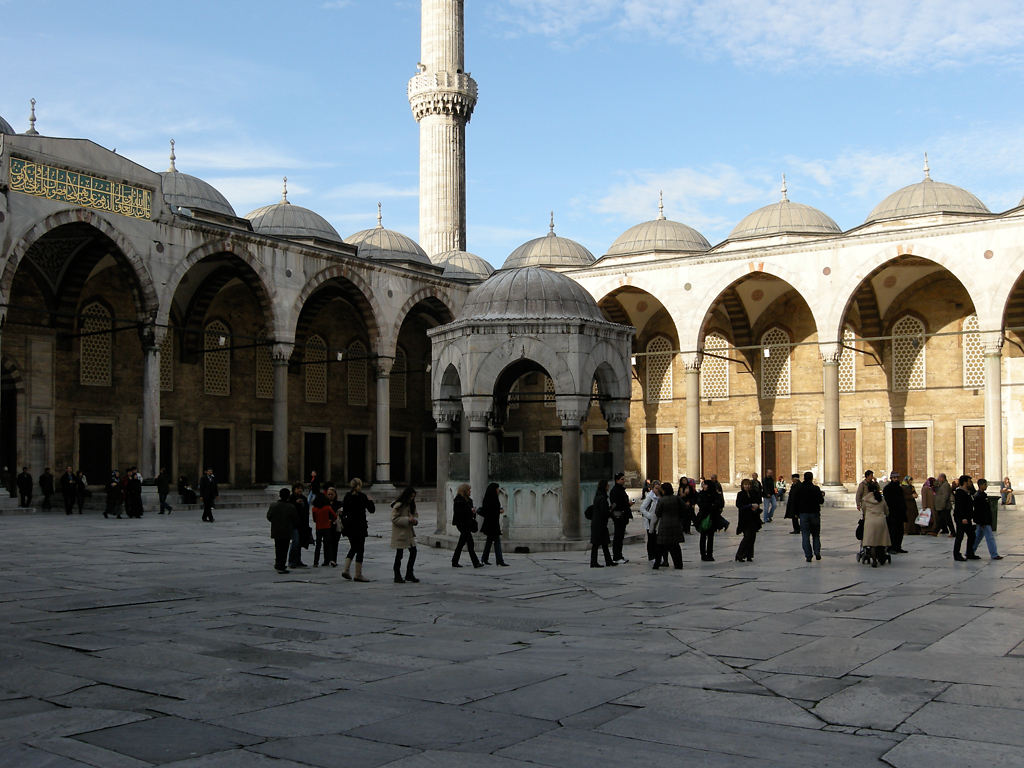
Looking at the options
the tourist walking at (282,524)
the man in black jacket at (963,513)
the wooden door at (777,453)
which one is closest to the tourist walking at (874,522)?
the man in black jacket at (963,513)

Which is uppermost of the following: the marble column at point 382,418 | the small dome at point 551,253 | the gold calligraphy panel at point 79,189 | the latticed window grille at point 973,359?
the small dome at point 551,253

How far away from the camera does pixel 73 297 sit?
922 inches

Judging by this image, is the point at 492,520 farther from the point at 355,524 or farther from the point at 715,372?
the point at 715,372

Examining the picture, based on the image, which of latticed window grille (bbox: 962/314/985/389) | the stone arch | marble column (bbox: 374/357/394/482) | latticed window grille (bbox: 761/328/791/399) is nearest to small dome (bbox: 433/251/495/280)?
marble column (bbox: 374/357/394/482)

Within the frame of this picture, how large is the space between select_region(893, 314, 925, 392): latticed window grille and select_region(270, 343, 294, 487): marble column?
1569 centimetres

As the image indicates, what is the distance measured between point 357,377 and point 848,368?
13981 millimetres

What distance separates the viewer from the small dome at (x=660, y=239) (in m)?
31.5

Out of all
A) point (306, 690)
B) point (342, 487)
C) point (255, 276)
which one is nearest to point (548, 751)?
point (306, 690)

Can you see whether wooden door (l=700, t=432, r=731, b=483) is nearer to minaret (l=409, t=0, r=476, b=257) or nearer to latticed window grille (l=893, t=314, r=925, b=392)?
latticed window grille (l=893, t=314, r=925, b=392)

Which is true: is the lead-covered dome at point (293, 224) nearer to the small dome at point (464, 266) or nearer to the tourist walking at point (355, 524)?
the small dome at point (464, 266)

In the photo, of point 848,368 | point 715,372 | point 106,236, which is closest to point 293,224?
point 106,236

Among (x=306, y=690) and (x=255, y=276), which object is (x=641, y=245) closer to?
(x=255, y=276)

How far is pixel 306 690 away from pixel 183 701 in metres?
0.62

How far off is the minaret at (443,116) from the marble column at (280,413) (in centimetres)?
1327
